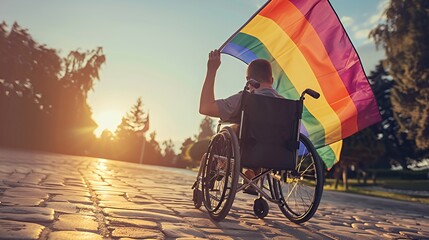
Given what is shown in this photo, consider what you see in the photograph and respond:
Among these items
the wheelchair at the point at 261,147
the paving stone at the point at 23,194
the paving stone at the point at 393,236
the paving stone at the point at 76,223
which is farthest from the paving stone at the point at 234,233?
the paving stone at the point at 23,194

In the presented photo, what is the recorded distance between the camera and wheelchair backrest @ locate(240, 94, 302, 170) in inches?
116

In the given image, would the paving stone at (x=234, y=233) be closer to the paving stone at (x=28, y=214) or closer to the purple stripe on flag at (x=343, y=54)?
the paving stone at (x=28, y=214)

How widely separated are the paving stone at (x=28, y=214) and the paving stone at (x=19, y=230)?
134 millimetres

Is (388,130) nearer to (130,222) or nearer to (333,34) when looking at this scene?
(333,34)

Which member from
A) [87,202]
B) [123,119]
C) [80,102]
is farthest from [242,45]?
[123,119]

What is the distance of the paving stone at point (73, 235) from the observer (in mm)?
1822

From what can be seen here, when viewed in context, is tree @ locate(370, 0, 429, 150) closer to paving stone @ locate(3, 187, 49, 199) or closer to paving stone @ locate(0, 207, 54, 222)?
paving stone @ locate(3, 187, 49, 199)

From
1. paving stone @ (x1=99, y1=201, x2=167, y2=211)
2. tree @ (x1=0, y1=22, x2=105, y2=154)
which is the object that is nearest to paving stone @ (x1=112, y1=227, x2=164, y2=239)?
→ paving stone @ (x1=99, y1=201, x2=167, y2=211)

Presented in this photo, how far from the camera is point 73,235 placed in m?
1.88

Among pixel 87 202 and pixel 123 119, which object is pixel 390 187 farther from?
pixel 123 119

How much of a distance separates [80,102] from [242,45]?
24.2 meters

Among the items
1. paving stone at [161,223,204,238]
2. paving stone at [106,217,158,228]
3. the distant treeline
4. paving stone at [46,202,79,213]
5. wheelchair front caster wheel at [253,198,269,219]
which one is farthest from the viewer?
the distant treeline

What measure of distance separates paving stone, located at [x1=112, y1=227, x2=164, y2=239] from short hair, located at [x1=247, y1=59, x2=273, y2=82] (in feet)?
5.81

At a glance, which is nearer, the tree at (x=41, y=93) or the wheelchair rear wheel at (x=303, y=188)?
the wheelchair rear wheel at (x=303, y=188)
